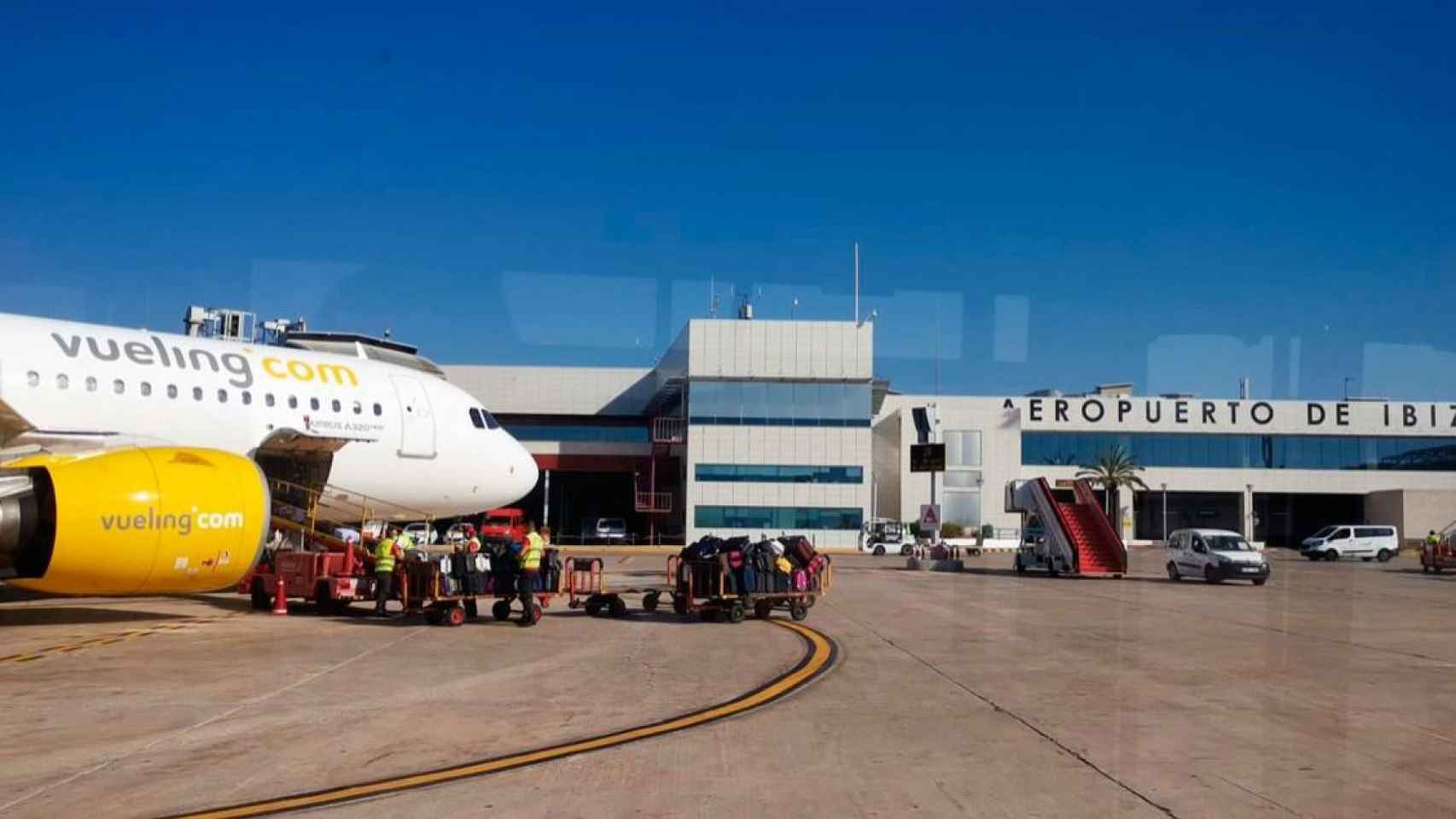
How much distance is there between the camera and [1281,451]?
83.6 metres

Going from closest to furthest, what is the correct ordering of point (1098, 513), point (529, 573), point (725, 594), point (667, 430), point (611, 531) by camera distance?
point (529, 573)
point (725, 594)
point (1098, 513)
point (667, 430)
point (611, 531)

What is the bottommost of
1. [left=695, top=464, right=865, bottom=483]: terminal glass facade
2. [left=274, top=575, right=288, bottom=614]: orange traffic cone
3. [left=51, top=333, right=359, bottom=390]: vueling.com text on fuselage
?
[left=274, top=575, right=288, bottom=614]: orange traffic cone

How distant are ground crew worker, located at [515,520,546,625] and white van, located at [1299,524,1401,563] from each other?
5458 centimetres

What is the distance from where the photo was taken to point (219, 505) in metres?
16.6

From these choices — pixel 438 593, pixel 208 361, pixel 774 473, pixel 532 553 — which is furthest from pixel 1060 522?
pixel 208 361

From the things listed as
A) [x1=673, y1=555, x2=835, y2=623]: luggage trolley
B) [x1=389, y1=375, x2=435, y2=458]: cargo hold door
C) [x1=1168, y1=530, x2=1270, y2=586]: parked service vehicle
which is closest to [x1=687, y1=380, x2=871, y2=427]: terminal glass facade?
[x1=1168, y1=530, x2=1270, y2=586]: parked service vehicle

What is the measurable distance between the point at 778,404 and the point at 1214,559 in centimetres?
3344

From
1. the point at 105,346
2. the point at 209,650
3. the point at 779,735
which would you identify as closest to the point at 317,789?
the point at 779,735

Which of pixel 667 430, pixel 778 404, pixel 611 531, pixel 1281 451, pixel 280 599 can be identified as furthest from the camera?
pixel 1281 451

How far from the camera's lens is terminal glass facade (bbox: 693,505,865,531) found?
66.7 meters

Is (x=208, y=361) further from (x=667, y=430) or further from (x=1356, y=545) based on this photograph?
(x=1356, y=545)

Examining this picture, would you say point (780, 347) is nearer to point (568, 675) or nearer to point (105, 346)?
point (105, 346)

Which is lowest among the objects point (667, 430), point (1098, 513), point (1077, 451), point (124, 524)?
point (1098, 513)

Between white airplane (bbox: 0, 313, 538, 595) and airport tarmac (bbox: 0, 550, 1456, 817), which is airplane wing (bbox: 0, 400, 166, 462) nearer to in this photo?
white airplane (bbox: 0, 313, 538, 595)
